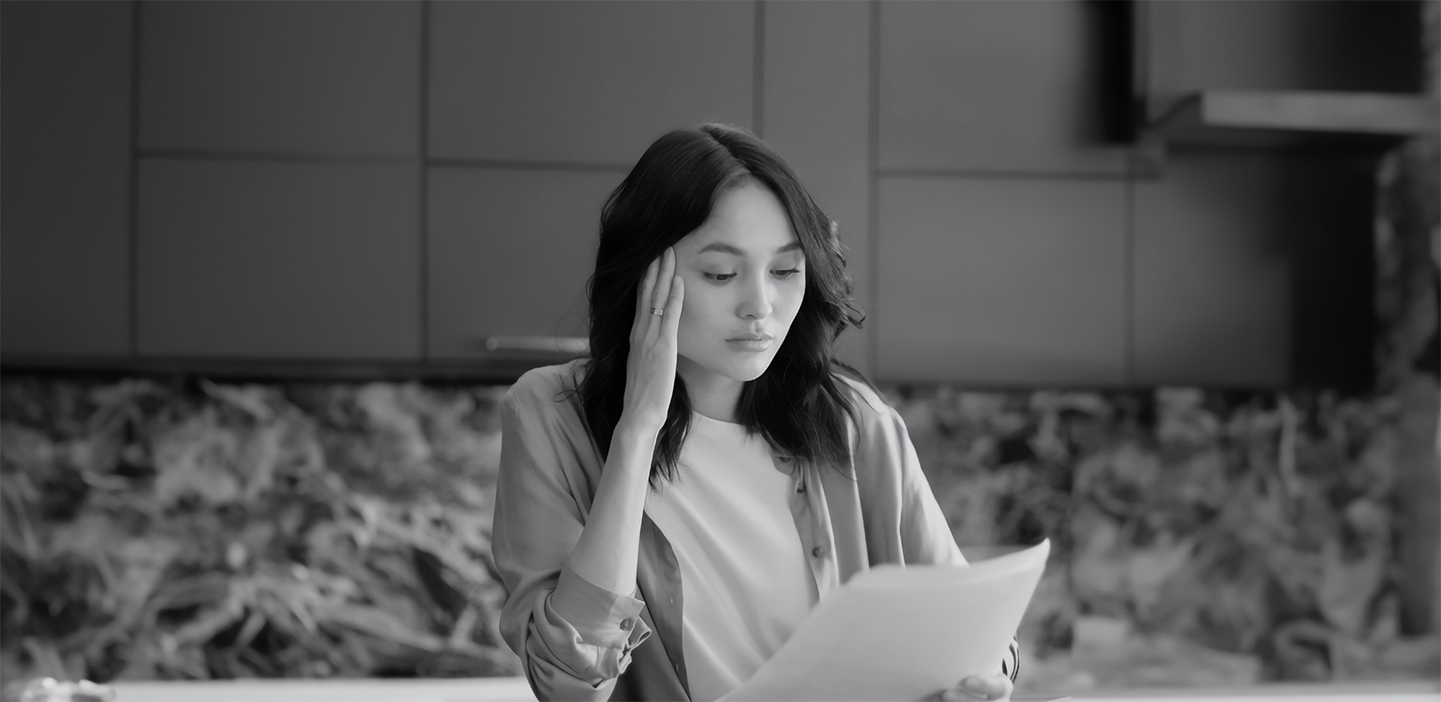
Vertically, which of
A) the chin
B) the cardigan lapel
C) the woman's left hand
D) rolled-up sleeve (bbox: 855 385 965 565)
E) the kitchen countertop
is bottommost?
the kitchen countertop

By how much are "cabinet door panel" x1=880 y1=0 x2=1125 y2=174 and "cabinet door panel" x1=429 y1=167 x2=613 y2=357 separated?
24.8 inches

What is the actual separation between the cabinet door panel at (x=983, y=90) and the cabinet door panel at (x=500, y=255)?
63 cm

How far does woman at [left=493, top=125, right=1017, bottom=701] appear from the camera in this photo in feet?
3.49

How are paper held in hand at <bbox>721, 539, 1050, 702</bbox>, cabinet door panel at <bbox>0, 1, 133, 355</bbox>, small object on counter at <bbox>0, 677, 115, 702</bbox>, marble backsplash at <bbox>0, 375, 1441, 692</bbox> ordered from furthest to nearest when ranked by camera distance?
marble backsplash at <bbox>0, 375, 1441, 692</bbox>
cabinet door panel at <bbox>0, 1, 133, 355</bbox>
small object on counter at <bbox>0, 677, 115, 702</bbox>
paper held in hand at <bbox>721, 539, 1050, 702</bbox>

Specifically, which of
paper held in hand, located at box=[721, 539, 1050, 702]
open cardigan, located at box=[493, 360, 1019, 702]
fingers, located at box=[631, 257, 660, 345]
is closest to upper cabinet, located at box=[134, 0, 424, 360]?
open cardigan, located at box=[493, 360, 1019, 702]

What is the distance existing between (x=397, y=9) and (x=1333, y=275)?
1.97 m

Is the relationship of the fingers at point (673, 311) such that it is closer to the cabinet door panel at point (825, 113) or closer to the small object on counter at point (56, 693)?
the cabinet door panel at point (825, 113)

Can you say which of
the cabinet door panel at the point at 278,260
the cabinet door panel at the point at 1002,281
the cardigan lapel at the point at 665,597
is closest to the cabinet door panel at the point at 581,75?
the cabinet door panel at the point at 278,260

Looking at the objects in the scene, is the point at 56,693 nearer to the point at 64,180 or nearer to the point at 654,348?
the point at 64,180

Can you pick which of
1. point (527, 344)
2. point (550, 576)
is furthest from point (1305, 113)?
point (550, 576)

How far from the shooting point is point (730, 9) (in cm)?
225

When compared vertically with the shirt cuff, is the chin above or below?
Answer: above

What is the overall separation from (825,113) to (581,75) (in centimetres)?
48

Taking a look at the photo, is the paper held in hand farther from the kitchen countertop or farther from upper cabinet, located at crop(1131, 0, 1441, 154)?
upper cabinet, located at crop(1131, 0, 1441, 154)
